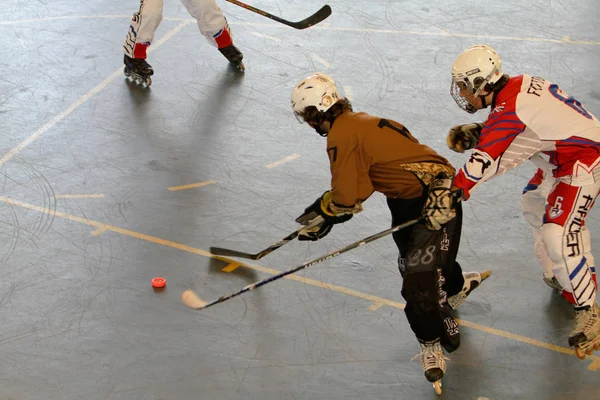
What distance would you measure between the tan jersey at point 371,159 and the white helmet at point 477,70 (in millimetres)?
410

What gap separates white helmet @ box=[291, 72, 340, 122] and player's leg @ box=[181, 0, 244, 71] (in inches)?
141

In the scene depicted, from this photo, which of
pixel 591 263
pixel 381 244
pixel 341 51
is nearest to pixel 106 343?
pixel 381 244

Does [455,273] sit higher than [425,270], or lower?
lower

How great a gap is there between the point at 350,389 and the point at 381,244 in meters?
1.35

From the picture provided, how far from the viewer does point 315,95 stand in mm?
4418

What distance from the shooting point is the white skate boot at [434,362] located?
4.46 meters

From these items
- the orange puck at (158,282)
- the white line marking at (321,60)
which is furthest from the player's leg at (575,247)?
the white line marking at (321,60)

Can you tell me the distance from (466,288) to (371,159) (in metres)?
1.11

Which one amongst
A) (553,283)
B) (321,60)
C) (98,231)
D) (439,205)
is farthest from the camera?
(321,60)

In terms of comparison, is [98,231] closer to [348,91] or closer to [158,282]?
[158,282]

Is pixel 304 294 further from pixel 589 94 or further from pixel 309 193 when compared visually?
pixel 589 94

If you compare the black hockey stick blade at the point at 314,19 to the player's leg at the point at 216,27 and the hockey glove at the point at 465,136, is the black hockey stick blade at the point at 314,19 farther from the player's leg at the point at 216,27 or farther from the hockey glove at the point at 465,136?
the hockey glove at the point at 465,136

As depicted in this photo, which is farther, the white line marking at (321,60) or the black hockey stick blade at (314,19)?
the black hockey stick blade at (314,19)

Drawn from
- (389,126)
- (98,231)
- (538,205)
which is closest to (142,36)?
(98,231)
